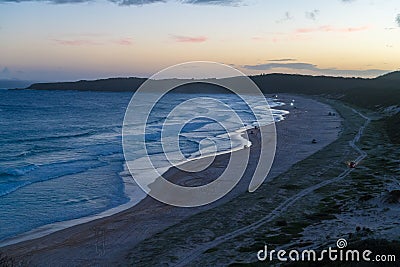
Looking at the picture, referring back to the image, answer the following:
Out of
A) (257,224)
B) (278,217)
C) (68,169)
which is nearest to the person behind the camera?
(257,224)

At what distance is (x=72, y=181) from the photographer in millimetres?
22562

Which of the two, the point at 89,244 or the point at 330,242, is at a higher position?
the point at 330,242

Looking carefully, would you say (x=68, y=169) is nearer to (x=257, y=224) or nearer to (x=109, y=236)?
(x=109, y=236)

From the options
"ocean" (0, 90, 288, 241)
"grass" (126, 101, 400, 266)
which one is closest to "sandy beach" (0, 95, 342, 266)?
"grass" (126, 101, 400, 266)

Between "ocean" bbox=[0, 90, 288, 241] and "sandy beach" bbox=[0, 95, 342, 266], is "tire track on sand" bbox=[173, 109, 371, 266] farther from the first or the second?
"ocean" bbox=[0, 90, 288, 241]

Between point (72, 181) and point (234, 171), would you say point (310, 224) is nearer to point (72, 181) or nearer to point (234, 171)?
point (234, 171)

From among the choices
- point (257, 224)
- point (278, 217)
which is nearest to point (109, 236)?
point (257, 224)

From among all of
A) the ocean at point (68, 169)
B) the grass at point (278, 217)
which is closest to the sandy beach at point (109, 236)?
the grass at point (278, 217)

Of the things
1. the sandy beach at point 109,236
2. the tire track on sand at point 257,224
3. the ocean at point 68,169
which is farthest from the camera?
the ocean at point 68,169

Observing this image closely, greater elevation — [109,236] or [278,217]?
[278,217]

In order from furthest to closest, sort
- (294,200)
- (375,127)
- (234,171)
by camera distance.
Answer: (375,127), (234,171), (294,200)

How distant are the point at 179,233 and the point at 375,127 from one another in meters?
34.2

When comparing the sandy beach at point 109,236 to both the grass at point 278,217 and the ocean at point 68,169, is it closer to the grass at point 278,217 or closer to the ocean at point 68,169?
the grass at point 278,217

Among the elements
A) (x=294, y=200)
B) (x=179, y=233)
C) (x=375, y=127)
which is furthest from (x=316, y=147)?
(x=179, y=233)
